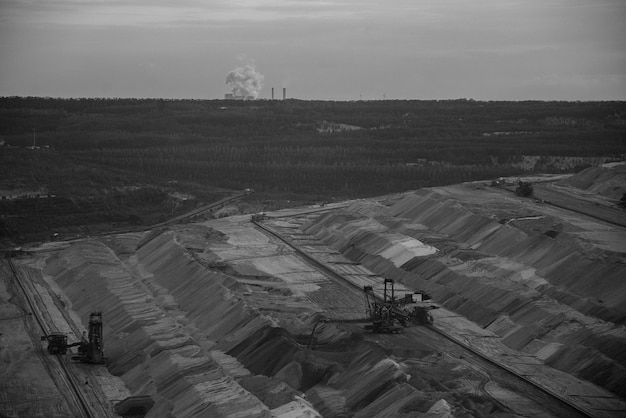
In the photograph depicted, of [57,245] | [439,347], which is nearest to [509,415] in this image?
[439,347]

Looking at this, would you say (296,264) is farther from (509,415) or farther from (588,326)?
(509,415)

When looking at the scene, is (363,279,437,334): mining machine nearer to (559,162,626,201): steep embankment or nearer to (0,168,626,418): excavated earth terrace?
(0,168,626,418): excavated earth terrace

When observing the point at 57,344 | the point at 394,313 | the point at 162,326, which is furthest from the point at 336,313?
the point at 57,344

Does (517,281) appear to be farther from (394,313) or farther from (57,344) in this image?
(57,344)

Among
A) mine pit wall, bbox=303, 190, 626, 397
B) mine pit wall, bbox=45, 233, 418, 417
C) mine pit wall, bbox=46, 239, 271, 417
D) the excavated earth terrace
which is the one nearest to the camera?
mine pit wall, bbox=45, 233, 418, 417

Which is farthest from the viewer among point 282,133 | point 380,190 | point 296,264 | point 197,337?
point 282,133

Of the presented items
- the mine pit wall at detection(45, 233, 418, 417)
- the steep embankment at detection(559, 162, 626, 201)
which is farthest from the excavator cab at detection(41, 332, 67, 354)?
the steep embankment at detection(559, 162, 626, 201)
